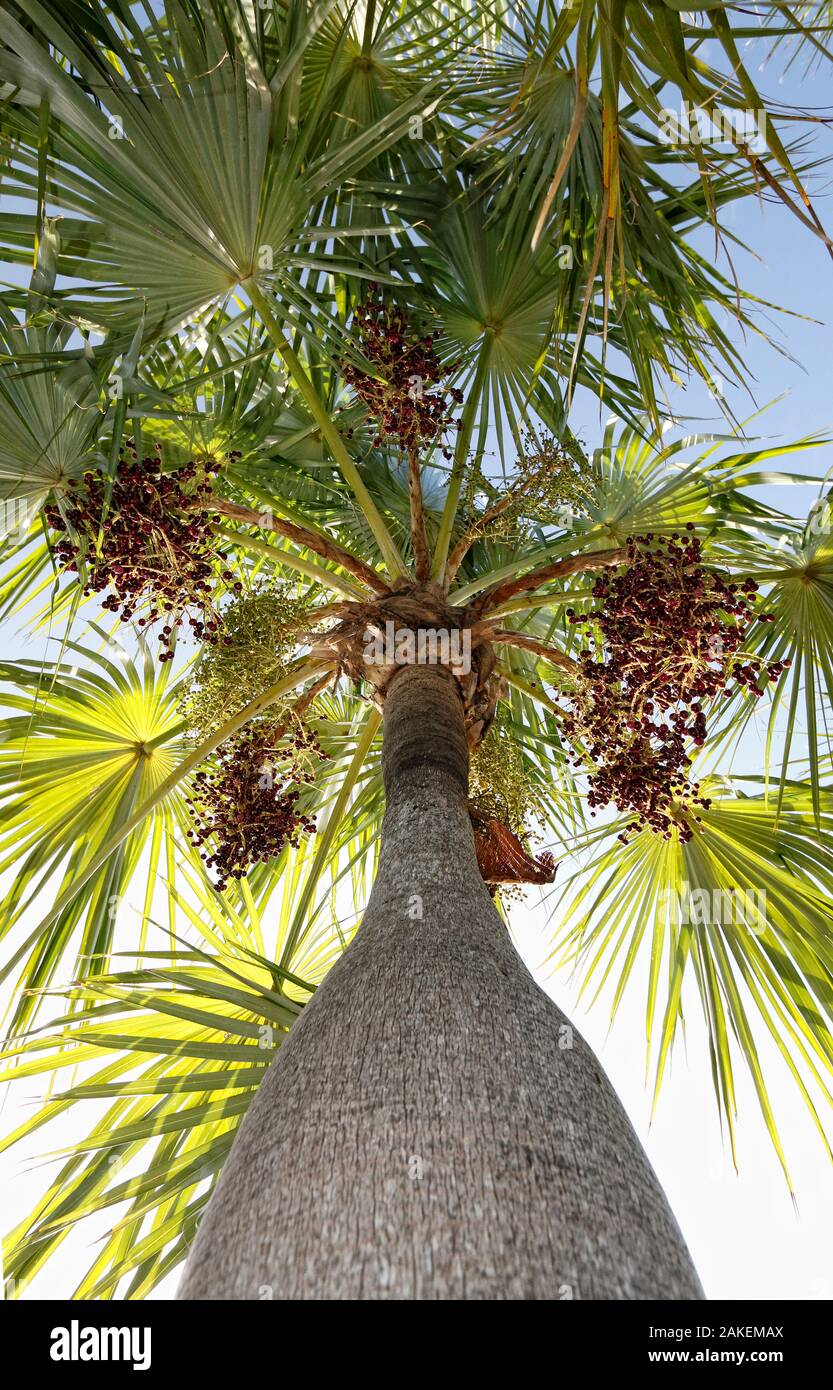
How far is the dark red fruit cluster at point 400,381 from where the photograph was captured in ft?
10.6

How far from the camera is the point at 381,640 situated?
323 cm

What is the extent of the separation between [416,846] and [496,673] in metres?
1.17

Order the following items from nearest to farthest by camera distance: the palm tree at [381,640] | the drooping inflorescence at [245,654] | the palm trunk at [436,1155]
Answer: the palm trunk at [436,1155], the palm tree at [381,640], the drooping inflorescence at [245,654]

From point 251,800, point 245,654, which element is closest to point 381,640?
point 245,654

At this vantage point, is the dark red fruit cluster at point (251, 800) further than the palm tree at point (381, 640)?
Yes

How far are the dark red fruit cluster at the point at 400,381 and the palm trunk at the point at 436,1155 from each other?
1.78 m

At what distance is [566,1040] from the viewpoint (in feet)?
6.34

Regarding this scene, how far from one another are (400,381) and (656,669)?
1303 millimetres

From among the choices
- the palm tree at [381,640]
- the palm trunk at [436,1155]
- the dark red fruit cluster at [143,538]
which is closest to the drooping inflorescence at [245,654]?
the palm tree at [381,640]

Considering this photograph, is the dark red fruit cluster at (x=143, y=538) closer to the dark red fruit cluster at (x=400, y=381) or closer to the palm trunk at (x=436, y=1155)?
the dark red fruit cluster at (x=400, y=381)

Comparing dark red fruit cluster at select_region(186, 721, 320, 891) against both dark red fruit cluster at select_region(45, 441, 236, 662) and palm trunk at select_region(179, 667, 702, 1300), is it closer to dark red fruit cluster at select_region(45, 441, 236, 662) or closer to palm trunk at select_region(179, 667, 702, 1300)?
dark red fruit cluster at select_region(45, 441, 236, 662)
